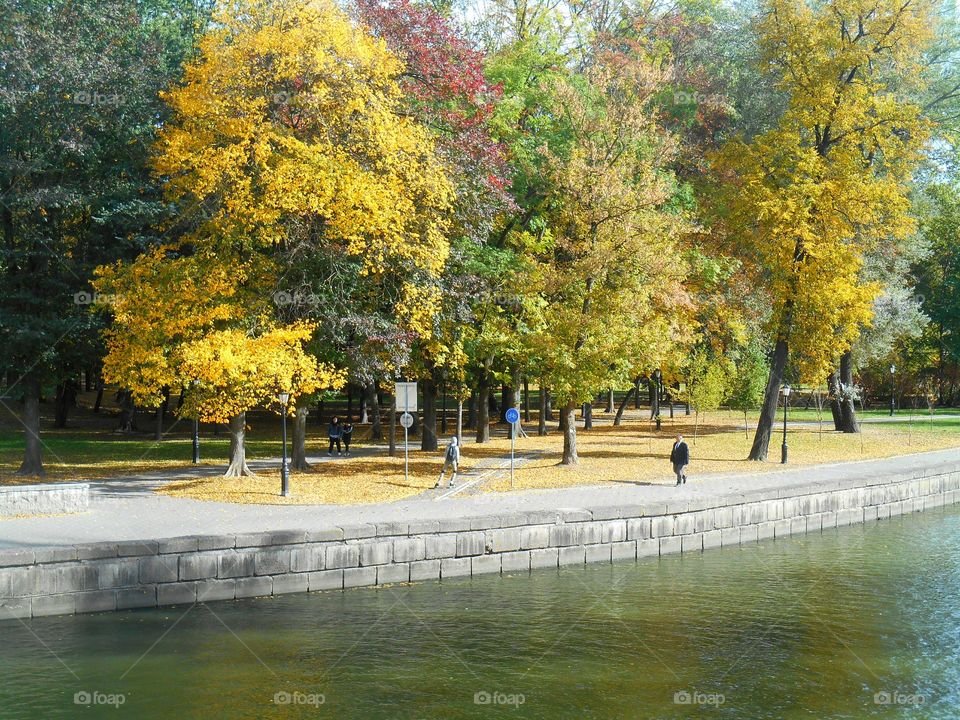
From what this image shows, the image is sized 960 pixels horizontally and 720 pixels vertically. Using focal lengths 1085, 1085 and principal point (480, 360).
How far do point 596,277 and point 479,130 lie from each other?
5.90 m

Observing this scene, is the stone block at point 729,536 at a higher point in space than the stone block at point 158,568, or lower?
lower

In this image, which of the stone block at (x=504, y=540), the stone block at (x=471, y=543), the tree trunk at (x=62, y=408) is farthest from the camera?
the tree trunk at (x=62, y=408)

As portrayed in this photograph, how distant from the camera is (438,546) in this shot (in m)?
21.0

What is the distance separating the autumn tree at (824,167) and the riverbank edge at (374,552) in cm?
905

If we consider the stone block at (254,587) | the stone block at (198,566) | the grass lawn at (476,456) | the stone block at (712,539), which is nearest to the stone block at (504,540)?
the stone block at (254,587)

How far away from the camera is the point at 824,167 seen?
34.8m

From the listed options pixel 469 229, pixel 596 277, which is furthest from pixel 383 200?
pixel 596 277

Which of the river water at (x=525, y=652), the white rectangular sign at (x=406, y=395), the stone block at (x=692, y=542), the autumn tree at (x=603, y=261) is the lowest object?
the river water at (x=525, y=652)

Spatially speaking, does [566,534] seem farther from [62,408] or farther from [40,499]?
[62,408]

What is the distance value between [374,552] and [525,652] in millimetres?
5080

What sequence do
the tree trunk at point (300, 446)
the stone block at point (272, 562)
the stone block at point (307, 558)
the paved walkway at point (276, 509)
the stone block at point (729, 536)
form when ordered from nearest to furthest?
the stone block at point (272, 562) < the stone block at point (307, 558) < the paved walkway at point (276, 509) < the stone block at point (729, 536) < the tree trunk at point (300, 446)

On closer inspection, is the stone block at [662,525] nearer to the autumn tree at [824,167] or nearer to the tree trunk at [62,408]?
the autumn tree at [824,167]

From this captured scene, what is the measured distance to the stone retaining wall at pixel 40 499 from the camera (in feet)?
72.8

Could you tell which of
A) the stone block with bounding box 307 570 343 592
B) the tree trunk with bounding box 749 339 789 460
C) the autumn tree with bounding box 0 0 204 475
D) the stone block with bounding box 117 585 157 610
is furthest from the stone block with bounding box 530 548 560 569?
the tree trunk with bounding box 749 339 789 460
